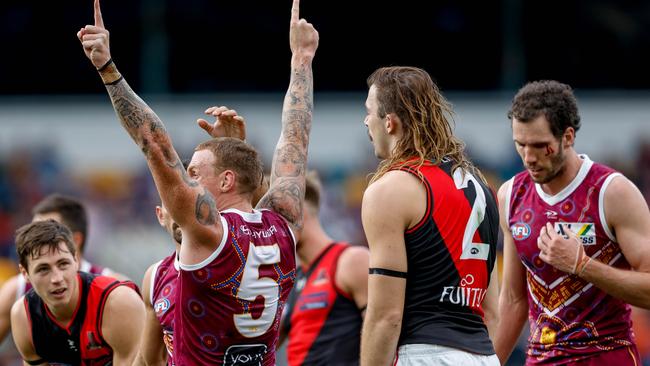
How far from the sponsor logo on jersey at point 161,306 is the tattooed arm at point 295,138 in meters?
0.74

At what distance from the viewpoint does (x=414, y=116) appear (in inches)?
198

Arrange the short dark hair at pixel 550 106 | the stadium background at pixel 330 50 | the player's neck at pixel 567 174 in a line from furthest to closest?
1. the stadium background at pixel 330 50
2. the player's neck at pixel 567 174
3. the short dark hair at pixel 550 106

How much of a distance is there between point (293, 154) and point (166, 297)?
3.42ft

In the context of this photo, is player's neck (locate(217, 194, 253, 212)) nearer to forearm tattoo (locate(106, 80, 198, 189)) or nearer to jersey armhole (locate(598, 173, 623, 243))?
forearm tattoo (locate(106, 80, 198, 189))

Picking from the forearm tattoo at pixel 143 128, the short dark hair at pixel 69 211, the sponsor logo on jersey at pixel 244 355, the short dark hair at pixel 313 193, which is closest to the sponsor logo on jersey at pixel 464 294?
the sponsor logo on jersey at pixel 244 355

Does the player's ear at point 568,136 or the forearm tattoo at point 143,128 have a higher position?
the forearm tattoo at point 143,128

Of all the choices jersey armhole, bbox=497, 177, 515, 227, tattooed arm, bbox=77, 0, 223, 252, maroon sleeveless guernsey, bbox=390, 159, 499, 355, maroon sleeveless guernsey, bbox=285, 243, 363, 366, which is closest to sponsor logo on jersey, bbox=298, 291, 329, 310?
maroon sleeveless guernsey, bbox=285, 243, 363, 366

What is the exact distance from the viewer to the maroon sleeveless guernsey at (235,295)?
4.71 metres

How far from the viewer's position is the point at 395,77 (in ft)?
16.7

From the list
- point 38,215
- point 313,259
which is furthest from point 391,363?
point 38,215

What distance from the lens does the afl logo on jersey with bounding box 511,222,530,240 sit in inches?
239

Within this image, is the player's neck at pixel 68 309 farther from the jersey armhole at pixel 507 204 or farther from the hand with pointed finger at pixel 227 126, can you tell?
the jersey armhole at pixel 507 204

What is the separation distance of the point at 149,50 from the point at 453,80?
17.2 feet

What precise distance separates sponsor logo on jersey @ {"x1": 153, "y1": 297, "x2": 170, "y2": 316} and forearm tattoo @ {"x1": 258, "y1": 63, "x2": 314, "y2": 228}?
2.45 ft
